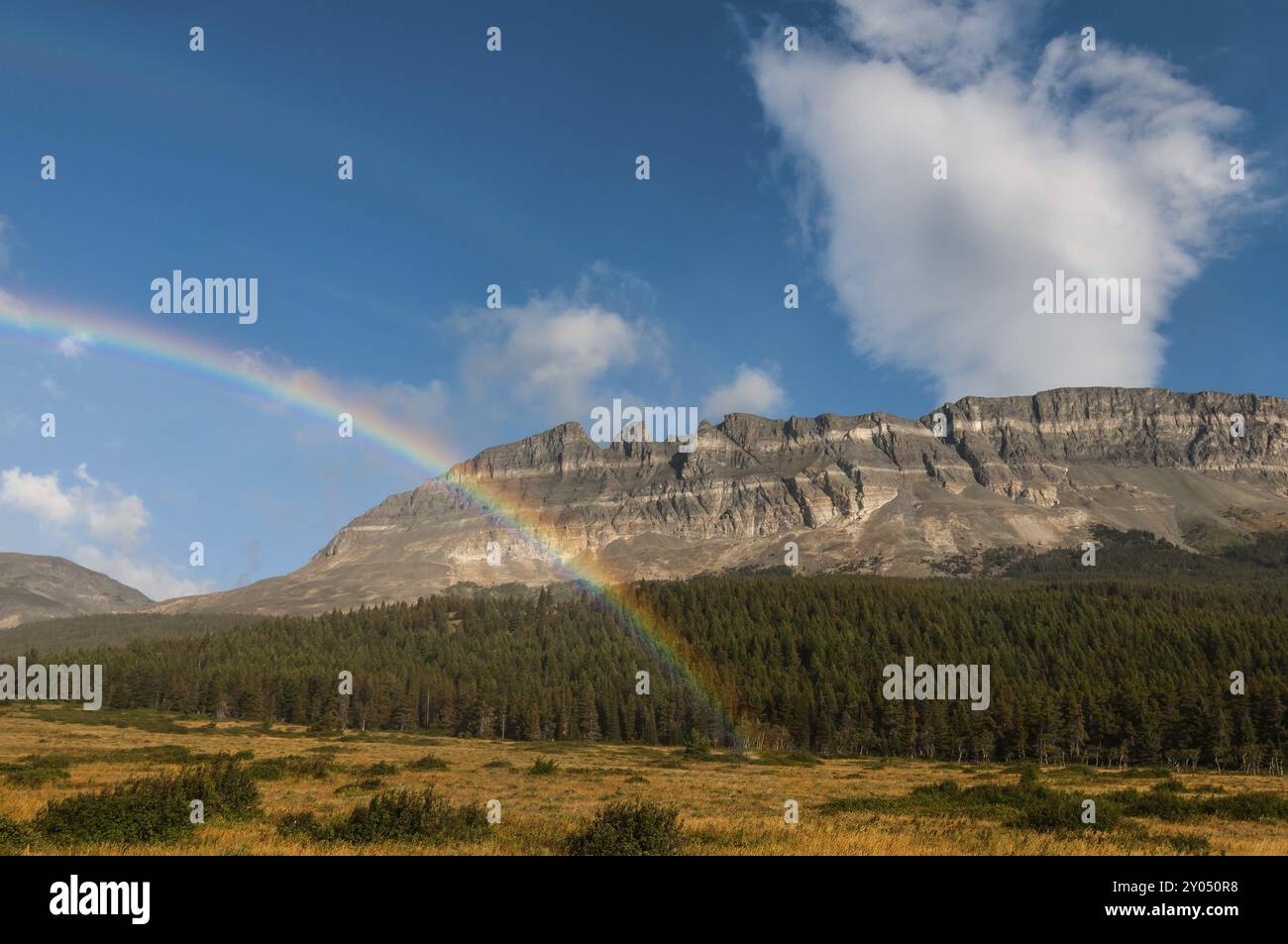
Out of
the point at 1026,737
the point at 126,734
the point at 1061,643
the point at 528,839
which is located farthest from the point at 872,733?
the point at 528,839

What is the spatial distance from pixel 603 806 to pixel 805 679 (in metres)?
114

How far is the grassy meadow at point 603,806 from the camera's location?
20641mm

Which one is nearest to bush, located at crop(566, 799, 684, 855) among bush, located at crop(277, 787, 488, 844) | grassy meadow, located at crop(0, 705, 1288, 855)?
grassy meadow, located at crop(0, 705, 1288, 855)

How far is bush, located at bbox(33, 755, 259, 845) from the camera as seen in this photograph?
20.2 m

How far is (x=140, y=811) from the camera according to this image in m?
22.1

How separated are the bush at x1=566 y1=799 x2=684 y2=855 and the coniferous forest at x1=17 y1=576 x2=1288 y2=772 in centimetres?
10352

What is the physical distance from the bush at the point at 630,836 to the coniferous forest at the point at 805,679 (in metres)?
104
